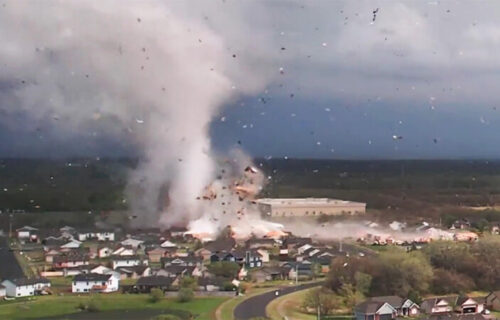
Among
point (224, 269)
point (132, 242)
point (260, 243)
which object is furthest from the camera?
point (260, 243)

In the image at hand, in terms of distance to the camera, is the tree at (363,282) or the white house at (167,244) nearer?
the tree at (363,282)

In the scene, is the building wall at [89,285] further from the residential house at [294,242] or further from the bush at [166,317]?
the residential house at [294,242]

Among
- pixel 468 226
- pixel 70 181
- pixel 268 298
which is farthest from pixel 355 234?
pixel 70 181

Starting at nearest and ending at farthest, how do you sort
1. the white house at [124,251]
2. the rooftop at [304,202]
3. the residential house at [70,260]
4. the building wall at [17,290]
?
the building wall at [17,290], the residential house at [70,260], the white house at [124,251], the rooftop at [304,202]

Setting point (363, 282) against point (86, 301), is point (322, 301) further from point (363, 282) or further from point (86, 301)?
point (86, 301)

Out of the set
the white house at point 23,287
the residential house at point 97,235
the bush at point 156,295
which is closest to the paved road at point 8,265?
the white house at point 23,287

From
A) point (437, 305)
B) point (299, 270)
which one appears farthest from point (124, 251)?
point (437, 305)
